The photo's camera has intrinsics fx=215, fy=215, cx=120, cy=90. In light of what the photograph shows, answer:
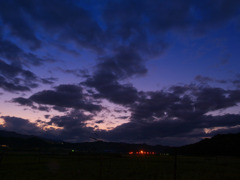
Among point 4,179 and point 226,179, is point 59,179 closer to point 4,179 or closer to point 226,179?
point 4,179

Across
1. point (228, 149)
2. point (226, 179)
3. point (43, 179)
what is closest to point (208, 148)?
point (228, 149)

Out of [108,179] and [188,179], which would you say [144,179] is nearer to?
[108,179]

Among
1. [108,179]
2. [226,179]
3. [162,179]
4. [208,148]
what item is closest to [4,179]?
[108,179]

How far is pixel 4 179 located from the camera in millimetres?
25078

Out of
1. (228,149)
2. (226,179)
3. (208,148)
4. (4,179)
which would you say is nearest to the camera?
(4,179)

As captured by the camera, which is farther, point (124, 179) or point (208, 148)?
point (208, 148)

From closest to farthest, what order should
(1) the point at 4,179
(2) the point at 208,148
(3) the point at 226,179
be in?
(1) the point at 4,179 < (3) the point at 226,179 < (2) the point at 208,148

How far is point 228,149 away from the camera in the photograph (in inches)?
→ 6624

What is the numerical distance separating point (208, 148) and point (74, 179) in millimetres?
198269

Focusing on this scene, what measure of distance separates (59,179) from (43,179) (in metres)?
2.07

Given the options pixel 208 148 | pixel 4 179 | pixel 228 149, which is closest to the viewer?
pixel 4 179

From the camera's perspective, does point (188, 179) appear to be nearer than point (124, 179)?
No

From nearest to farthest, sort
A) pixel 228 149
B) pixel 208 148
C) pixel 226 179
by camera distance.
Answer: pixel 226 179, pixel 228 149, pixel 208 148

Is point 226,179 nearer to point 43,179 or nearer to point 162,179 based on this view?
point 162,179
